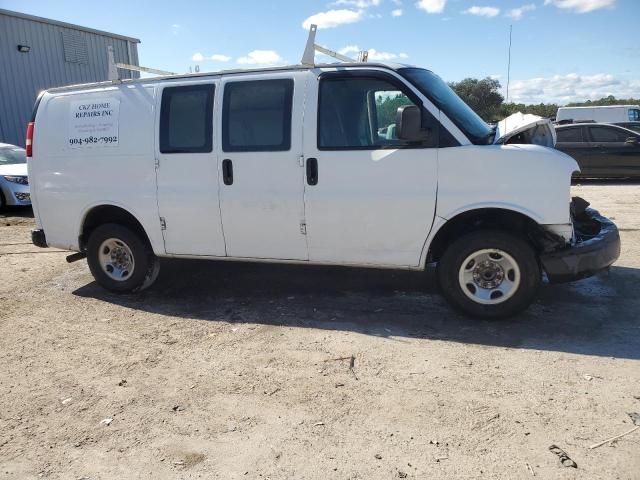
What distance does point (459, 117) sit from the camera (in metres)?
4.48

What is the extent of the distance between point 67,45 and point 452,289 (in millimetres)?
18063

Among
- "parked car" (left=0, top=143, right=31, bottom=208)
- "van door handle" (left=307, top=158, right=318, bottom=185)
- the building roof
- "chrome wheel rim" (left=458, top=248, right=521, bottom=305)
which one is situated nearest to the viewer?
"chrome wheel rim" (left=458, top=248, right=521, bottom=305)

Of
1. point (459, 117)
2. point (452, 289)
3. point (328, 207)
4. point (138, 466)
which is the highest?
point (459, 117)

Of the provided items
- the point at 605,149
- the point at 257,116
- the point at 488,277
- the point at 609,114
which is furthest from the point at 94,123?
the point at 609,114

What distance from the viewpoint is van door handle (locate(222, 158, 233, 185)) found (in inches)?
192

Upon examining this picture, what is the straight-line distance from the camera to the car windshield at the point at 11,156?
12367 millimetres

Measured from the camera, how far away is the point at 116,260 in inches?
226

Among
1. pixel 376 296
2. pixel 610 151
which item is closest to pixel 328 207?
pixel 376 296

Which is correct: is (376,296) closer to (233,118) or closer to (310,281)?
(310,281)

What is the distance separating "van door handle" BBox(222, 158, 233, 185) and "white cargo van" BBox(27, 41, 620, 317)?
0.01 meters

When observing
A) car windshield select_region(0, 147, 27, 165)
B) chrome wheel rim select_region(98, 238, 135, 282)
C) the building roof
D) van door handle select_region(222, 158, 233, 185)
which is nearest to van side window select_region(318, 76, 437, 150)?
van door handle select_region(222, 158, 233, 185)

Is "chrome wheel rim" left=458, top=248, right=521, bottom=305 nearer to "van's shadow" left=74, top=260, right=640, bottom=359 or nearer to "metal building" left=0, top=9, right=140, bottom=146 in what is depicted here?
"van's shadow" left=74, top=260, right=640, bottom=359

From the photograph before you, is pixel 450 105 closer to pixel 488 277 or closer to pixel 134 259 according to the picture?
pixel 488 277

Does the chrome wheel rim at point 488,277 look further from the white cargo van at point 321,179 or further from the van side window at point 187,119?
the van side window at point 187,119
